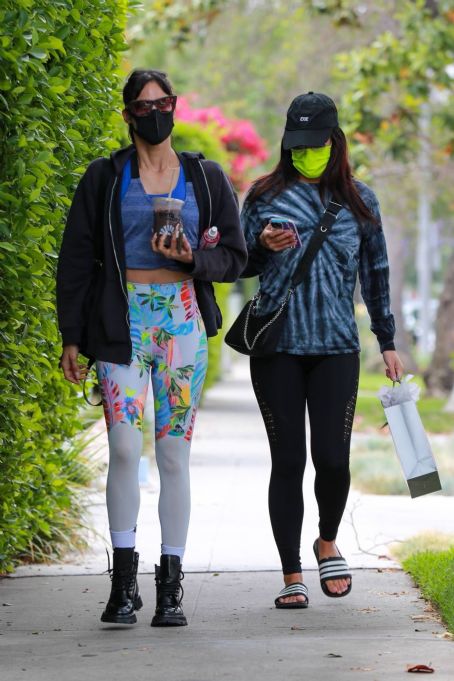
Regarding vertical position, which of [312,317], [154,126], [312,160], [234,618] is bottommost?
[234,618]

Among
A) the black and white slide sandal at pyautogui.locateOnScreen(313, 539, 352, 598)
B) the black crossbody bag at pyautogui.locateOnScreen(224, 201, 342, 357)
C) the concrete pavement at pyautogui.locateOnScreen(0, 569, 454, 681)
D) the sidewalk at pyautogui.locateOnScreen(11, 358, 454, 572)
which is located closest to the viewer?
the concrete pavement at pyautogui.locateOnScreen(0, 569, 454, 681)

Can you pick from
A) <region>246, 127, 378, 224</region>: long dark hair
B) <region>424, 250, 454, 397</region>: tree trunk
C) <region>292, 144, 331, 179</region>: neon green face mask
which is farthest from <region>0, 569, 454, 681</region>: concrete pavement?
<region>424, 250, 454, 397</region>: tree trunk

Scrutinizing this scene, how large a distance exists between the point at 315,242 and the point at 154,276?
765 millimetres

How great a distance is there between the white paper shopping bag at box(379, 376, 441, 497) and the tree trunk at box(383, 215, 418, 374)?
23.0 m

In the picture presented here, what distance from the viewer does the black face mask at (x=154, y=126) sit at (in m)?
5.14

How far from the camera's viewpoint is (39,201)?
530 centimetres

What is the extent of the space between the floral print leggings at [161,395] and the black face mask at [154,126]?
0.54 m

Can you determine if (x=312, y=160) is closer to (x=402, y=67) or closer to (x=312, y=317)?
(x=312, y=317)

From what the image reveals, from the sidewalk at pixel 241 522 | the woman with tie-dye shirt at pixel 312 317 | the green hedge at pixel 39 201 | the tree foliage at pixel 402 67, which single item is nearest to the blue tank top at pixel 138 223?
the green hedge at pixel 39 201

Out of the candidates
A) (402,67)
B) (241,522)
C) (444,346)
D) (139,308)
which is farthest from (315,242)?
(444,346)

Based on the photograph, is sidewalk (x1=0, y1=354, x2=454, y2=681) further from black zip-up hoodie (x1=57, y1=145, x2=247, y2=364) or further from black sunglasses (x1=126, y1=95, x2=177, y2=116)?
black sunglasses (x1=126, y1=95, x2=177, y2=116)

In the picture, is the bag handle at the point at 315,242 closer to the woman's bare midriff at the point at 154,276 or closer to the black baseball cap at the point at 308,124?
the black baseball cap at the point at 308,124

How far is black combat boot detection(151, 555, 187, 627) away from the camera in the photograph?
17.1ft

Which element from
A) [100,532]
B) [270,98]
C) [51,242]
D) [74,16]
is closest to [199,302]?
[51,242]
